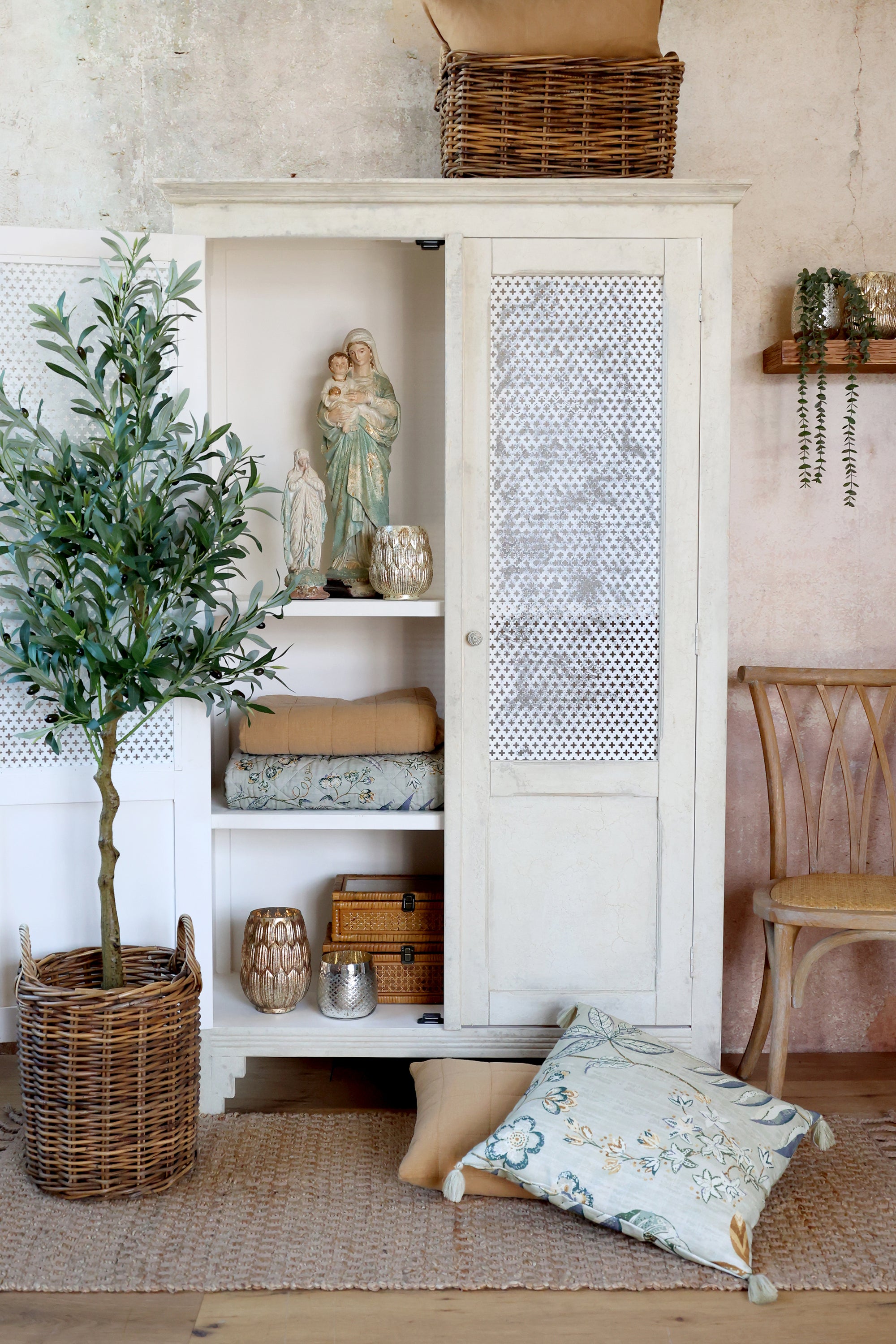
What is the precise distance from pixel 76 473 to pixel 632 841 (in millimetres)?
1417

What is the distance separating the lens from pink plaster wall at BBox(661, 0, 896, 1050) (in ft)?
9.16

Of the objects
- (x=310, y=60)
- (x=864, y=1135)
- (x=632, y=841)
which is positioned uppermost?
(x=310, y=60)

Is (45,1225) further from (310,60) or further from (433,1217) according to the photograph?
(310,60)

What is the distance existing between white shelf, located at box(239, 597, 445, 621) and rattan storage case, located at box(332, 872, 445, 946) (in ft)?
2.21

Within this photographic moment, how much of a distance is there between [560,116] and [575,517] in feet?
2.85

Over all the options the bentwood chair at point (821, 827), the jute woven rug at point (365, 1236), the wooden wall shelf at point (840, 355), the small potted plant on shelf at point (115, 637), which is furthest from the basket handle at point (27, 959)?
the wooden wall shelf at point (840, 355)

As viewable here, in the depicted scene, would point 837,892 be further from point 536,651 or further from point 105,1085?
point 105,1085

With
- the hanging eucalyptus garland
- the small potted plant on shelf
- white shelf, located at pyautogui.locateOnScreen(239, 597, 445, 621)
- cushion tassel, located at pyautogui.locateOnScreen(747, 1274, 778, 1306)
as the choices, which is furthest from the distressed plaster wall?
cushion tassel, located at pyautogui.locateOnScreen(747, 1274, 778, 1306)

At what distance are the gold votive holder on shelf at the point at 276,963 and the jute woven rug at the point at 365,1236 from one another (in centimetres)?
32

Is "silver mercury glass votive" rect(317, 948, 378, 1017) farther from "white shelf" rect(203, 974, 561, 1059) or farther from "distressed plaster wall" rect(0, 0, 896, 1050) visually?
"distressed plaster wall" rect(0, 0, 896, 1050)

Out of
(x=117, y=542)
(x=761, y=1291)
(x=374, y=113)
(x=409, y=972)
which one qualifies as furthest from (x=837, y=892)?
(x=374, y=113)

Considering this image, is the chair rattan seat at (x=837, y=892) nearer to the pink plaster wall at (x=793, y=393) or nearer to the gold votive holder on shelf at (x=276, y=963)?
the pink plaster wall at (x=793, y=393)

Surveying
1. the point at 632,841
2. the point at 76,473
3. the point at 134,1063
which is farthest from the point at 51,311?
the point at 632,841

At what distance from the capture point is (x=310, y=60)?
9.12 ft
